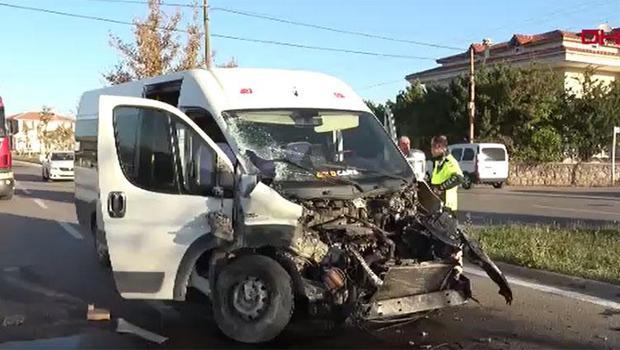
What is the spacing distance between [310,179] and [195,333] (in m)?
1.67

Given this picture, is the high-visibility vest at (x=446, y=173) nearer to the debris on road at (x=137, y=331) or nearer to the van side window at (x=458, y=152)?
the debris on road at (x=137, y=331)

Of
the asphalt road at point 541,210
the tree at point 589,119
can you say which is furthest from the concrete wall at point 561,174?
the asphalt road at point 541,210

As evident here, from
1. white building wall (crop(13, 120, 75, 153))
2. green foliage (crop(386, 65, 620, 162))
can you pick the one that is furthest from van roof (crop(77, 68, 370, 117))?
white building wall (crop(13, 120, 75, 153))

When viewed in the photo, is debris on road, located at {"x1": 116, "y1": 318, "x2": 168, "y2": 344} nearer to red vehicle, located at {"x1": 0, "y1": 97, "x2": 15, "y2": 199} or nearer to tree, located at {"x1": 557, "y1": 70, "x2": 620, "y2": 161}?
red vehicle, located at {"x1": 0, "y1": 97, "x2": 15, "y2": 199}

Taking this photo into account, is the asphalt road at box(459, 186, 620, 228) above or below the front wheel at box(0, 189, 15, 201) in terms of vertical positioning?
below

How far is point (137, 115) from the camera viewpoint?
6613 mm

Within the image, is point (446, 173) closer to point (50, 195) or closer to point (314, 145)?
point (314, 145)

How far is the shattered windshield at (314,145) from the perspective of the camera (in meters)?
6.49

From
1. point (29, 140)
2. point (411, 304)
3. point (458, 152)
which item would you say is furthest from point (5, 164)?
point (29, 140)

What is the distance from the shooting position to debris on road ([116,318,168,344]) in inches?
244

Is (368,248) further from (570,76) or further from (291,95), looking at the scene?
(570,76)

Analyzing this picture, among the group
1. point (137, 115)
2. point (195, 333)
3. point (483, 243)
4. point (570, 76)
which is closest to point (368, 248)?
point (195, 333)

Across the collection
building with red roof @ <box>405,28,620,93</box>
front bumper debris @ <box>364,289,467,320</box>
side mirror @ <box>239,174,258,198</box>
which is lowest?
front bumper debris @ <box>364,289,467,320</box>

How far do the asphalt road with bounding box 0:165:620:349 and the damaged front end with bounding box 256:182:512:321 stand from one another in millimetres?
325
